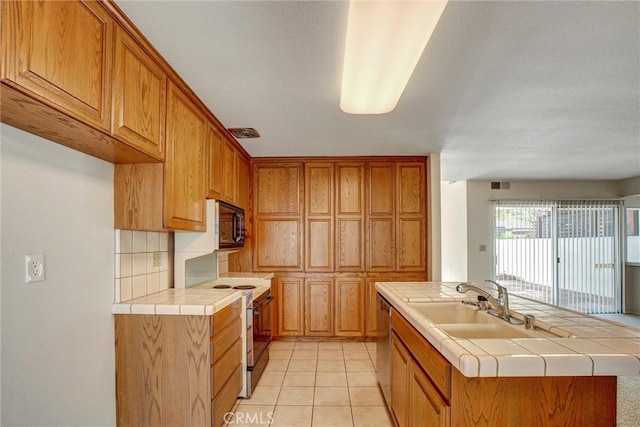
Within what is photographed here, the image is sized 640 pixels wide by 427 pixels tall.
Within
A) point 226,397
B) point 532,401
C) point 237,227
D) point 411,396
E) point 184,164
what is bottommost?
point 226,397

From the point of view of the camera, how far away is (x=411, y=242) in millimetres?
4031

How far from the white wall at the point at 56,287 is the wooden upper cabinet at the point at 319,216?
7.88 feet

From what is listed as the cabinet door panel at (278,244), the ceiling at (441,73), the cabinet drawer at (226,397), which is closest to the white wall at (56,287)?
the cabinet drawer at (226,397)

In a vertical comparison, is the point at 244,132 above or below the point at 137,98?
above

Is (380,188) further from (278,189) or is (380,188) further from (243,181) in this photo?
(243,181)

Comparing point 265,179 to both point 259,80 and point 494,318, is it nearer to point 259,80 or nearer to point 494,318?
point 259,80

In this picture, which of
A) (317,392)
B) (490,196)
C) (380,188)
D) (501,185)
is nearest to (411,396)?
(317,392)

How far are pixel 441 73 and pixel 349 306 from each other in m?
2.85

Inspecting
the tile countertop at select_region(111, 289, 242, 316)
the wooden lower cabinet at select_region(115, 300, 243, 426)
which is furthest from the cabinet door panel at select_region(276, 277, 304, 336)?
the wooden lower cabinet at select_region(115, 300, 243, 426)

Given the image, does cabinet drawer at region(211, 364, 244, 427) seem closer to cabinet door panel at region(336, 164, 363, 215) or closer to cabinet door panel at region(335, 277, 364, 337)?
cabinet door panel at region(335, 277, 364, 337)

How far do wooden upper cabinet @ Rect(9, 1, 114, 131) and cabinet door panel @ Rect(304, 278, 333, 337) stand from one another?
120 inches

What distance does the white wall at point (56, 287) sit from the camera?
131 centimetres

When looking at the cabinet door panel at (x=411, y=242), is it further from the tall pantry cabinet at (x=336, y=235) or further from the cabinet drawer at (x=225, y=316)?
the cabinet drawer at (x=225, y=316)

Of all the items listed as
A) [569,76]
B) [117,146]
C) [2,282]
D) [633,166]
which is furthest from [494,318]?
[633,166]
